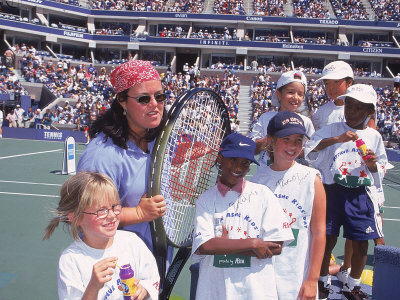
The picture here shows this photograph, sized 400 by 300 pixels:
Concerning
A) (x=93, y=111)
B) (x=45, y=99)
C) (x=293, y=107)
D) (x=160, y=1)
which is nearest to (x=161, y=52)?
(x=160, y=1)

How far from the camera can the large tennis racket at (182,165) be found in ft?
7.15

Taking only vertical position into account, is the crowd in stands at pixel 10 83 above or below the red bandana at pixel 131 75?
above

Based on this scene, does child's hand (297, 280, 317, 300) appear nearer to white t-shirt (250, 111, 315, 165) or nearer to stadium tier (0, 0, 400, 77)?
white t-shirt (250, 111, 315, 165)

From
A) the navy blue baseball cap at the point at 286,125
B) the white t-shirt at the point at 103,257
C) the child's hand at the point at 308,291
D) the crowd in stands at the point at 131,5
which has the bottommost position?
the child's hand at the point at 308,291

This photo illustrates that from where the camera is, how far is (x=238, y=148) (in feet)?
7.80

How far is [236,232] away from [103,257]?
30.0 inches

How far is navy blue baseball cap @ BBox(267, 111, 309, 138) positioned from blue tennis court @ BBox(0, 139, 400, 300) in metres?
1.39

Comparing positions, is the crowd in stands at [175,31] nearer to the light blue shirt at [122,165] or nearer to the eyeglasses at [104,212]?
the light blue shirt at [122,165]

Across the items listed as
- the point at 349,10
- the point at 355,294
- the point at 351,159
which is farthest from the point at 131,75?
the point at 349,10

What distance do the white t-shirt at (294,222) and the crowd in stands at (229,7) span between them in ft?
141

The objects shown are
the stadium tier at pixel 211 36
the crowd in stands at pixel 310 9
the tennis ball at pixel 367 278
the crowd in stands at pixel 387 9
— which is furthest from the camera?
the crowd in stands at pixel 310 9

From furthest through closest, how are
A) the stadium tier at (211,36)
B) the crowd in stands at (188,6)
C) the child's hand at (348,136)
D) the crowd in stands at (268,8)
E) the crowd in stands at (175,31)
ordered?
the crowd in stands at (188,6)
the crowd in stands at (268,8)
the crowd in stands at (175,31)
the stadium tier at (211,36)
the child's hand at (348,136)

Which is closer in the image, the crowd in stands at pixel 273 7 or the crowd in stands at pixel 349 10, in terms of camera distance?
the crowd in stands at pixel 349 10

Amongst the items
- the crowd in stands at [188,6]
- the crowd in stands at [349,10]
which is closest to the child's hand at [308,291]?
the crowd in stands at [188,6]
